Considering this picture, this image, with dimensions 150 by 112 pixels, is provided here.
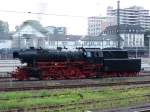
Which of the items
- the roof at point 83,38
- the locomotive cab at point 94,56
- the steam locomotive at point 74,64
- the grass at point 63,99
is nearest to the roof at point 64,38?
the roof at point 83,38

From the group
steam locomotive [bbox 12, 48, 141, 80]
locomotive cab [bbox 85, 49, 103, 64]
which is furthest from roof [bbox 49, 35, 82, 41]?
locomotive cab [bbox 85, 49, 103, 64]

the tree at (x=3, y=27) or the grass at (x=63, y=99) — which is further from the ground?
the tree at (x=3, y=27)

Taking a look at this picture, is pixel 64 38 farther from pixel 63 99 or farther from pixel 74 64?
pixel 63 99

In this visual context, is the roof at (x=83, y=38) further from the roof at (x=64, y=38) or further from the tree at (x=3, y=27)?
the tree at (x=3, y=27)

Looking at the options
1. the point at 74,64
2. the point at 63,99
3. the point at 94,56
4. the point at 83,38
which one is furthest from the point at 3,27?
the point at 63,99

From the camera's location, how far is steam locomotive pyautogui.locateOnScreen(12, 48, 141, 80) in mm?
31203

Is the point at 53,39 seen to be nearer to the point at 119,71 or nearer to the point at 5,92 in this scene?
the point at 119,71

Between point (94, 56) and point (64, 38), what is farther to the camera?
point (64, 38)

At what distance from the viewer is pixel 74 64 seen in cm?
3297

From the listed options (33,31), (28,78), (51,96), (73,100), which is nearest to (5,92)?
(51,96)

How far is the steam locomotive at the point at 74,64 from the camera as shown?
102ft

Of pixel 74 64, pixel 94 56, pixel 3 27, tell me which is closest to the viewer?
pixel 74 64

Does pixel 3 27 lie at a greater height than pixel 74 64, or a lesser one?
greater

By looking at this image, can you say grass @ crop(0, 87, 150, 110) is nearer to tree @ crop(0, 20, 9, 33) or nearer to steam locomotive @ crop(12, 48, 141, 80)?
steam locomotive @ crop(12, 48, 141, 80)
